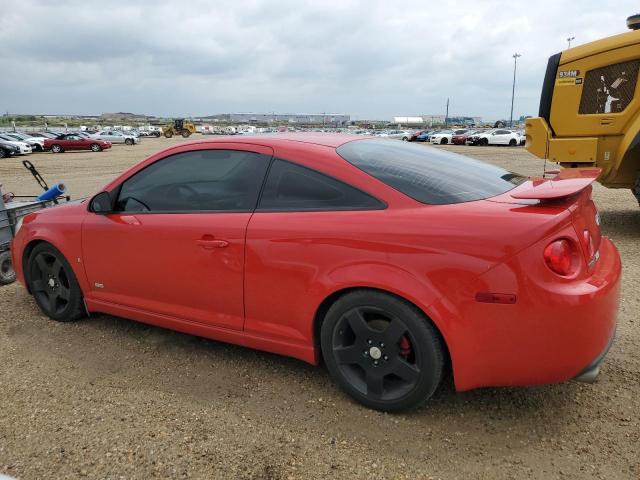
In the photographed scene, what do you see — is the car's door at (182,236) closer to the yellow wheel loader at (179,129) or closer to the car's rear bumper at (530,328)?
the car's rear bumper at (530,328)

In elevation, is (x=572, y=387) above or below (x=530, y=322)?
below

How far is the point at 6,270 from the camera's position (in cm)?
496

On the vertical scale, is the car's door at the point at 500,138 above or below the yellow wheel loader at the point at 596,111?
below

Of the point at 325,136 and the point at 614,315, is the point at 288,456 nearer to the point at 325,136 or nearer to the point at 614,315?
the point at 614,315

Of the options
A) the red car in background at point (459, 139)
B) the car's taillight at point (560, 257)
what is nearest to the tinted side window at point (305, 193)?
the car's taillight at point (560, 257)

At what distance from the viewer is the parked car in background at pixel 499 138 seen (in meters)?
37.9

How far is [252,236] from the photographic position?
2.80 meters

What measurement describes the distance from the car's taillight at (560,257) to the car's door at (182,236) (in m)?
1.63

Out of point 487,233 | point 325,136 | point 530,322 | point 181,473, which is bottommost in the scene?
point 181,473

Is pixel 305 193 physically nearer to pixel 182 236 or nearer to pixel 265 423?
pixel 182 236

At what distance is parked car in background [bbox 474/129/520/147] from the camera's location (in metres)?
37.9

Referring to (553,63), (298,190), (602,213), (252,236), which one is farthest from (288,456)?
(602,213)

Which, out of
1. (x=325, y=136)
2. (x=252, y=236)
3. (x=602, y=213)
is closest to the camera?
(x=252, y=236)

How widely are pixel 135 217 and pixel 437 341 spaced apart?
2178 mm
